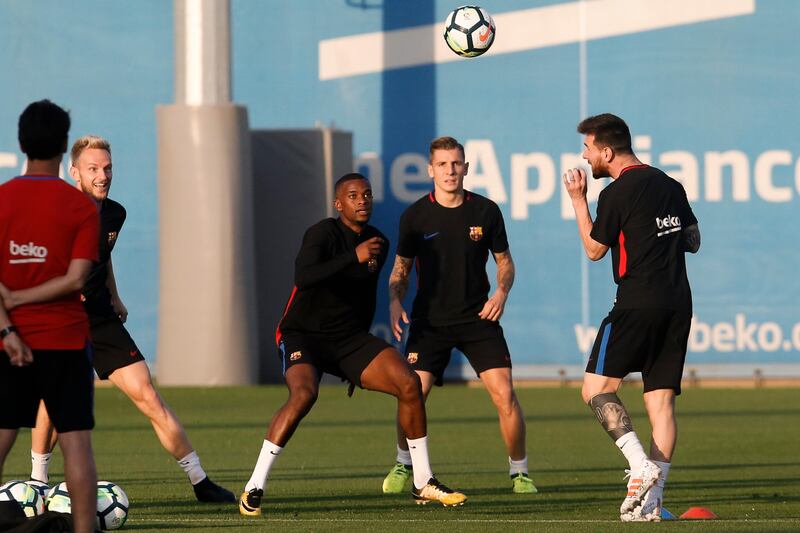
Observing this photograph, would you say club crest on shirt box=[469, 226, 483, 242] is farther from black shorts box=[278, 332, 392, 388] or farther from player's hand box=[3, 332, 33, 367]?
player's hand box=[3, 332, 33, 367]

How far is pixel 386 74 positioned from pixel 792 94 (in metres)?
5.72

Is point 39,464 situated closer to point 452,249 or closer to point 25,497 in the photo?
point 25,497

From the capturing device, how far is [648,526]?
26.2 ft

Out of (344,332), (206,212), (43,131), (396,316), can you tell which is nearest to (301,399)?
(344,332)

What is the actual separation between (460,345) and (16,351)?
4.58 metres

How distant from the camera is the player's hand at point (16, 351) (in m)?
6.38

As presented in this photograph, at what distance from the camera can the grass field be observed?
28.1 feet

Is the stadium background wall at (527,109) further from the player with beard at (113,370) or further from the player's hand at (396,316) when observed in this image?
the player with beard at (113,370)

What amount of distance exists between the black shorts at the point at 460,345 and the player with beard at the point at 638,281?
168 cm

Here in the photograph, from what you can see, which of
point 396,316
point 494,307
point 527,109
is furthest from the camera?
point 527,109

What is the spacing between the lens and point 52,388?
6.55 meters

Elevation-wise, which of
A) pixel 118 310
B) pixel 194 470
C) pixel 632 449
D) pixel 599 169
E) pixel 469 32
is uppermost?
pixel 469 32

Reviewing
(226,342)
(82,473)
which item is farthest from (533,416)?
(82,473)

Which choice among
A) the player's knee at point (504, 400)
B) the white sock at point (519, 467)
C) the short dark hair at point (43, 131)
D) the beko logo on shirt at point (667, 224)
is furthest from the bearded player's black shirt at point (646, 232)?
the short dark hair at point (43, 131)
